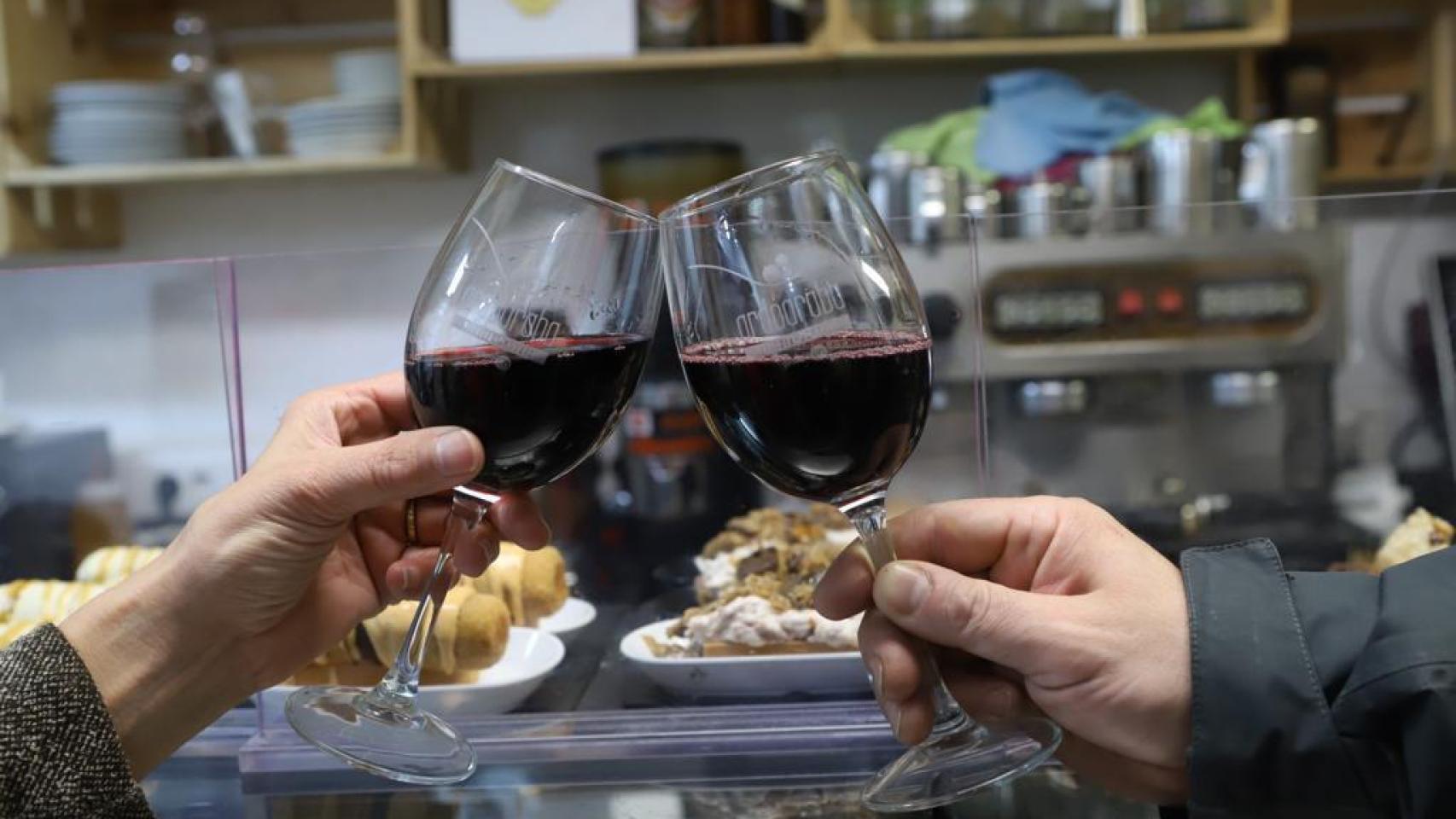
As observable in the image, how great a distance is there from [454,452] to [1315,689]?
1.48 feet

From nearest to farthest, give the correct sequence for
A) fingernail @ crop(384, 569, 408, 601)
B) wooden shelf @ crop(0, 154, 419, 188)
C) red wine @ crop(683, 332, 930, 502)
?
red wine @ crop(683, 332, 930, 502)
fingernail @ crop(384, 569, 408, 601)
wooden shelf @ crop(0, 154, 419, 188)

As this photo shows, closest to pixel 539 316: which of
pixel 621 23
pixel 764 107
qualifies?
pixel 621 23

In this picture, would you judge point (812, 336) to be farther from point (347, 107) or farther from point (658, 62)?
point (347, 107)

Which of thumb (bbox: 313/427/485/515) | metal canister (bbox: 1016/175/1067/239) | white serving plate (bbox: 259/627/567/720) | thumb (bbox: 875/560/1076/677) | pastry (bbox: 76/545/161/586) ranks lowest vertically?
white serving plate (bbox: 259/627/567/720)

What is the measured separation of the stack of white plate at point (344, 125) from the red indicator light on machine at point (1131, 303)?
127 centimetres

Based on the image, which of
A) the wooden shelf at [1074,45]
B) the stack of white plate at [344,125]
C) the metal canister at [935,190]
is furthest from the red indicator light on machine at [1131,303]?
the stack of white plate at [344,125]

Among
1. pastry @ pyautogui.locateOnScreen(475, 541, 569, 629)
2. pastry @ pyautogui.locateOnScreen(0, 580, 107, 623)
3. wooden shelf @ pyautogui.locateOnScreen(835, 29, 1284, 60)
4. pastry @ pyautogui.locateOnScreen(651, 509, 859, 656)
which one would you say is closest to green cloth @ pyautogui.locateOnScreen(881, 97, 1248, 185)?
wooden shelf @ pyautogui.locateOnScreen(835, 29, 1284, 60)

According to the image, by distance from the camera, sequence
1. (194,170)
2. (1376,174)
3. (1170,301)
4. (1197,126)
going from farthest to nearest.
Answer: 1. (1376,174)
2. (194,170)
3. (1197,126)
4. (1170,301)

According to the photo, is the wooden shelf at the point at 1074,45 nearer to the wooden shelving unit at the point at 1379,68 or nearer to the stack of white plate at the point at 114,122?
the wooden shelving unit at the point at 1379,68

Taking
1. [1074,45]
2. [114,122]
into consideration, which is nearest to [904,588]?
[1074,45]

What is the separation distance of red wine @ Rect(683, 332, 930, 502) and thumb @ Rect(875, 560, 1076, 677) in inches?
2.1

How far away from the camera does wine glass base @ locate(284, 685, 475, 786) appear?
66 cm

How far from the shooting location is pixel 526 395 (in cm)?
66

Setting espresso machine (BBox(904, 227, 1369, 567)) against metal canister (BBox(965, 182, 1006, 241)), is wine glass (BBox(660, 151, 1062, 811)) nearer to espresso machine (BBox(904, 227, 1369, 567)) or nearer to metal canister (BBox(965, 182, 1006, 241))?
espresso machine (BBox(904, 227, 1369, 567))
